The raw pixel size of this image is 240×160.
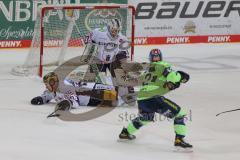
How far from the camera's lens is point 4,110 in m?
10.7

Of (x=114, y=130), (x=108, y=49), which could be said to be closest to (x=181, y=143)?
(x=114, y=130)

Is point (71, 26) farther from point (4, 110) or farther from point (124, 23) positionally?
point (4, 110)

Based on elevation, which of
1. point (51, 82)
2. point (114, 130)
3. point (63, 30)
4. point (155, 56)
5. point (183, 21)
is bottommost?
point (114, 130)

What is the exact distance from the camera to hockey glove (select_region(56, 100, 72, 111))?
10.4 meters

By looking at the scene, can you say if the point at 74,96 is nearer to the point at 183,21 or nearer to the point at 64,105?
the point at 64,105

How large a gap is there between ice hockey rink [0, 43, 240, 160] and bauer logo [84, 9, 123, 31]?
2482 mm

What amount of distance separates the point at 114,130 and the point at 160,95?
1293 millimetres

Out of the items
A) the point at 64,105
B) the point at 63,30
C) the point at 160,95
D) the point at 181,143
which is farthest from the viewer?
the point at 63,30

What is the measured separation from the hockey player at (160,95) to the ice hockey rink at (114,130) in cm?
33

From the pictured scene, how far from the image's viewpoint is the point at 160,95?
28.0 feet

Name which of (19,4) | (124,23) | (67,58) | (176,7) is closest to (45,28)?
(67,58)

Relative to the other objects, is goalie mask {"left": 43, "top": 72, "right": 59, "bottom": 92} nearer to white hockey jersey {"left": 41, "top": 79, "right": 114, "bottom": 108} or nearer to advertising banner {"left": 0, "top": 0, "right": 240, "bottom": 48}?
white hockey jersey {"left": 41, "top": 79, "right": 114, "bottom": 108}

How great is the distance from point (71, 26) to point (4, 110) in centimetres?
476

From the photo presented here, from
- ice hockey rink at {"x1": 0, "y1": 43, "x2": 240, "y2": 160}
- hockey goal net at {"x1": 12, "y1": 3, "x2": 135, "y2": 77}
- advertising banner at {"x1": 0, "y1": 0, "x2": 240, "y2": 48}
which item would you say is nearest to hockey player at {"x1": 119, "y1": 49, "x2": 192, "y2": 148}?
ice hockey rink at {"x1": 0, "y1": 43, "x2": 240, "y2": 160}
